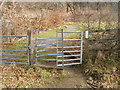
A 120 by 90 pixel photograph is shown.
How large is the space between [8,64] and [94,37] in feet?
15.0

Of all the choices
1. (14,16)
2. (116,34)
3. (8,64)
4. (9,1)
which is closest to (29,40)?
(8,64)

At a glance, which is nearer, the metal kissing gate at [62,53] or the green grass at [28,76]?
the green grass at [28,76]

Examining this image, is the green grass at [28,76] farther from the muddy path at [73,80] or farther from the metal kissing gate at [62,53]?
the metal kissing gate at [62,53]

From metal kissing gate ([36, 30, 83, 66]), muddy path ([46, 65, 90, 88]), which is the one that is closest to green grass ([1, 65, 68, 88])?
muddy path ([46, 65, 90, 88])

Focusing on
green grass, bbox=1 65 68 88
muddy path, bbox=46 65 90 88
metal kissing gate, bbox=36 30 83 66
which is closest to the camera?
green grass, bbox=1 65 68 88

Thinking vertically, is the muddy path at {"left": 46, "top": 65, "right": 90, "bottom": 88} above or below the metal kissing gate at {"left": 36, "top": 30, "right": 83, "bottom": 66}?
below

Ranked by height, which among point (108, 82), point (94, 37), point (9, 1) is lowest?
point (108, 82)

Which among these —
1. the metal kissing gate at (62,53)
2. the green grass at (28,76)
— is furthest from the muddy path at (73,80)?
the metal kissing gate at (62,53)

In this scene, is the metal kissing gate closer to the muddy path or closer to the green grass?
the muddy path

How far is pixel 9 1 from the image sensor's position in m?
11.0

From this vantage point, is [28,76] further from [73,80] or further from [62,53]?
[73,80]

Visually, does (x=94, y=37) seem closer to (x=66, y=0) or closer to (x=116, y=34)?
(x=116, y=34)

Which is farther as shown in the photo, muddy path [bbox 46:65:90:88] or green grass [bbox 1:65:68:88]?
muddy path [bbox 46:65:90:88]

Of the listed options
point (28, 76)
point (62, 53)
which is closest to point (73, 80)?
point (62, 53)
